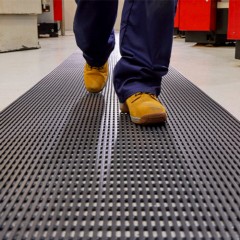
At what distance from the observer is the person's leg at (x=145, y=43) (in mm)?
1158

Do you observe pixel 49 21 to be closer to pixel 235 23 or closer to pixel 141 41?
pixel 235 23

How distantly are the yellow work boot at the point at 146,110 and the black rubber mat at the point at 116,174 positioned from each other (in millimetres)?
26

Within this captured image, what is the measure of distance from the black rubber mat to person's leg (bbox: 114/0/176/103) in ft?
0.43

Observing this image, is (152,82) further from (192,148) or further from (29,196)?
(29,196)

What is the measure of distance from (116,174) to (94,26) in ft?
2.47

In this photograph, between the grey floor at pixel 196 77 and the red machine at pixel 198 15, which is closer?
the grey floor at pixel 196 77

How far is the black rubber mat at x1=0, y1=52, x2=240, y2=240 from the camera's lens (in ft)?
2.01

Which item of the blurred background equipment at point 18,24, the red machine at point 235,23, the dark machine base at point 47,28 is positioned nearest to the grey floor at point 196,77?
the red machine at point 235,23

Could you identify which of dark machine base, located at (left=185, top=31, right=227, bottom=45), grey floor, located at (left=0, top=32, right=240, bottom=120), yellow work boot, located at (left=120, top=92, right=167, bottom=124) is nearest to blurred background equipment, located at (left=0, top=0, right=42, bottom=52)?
grey floor, located at (left=0, top=32, right=240, bottom=120)

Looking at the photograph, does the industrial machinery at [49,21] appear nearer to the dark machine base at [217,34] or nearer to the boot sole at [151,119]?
the dark machine base at [217,34]

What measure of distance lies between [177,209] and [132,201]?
87mm

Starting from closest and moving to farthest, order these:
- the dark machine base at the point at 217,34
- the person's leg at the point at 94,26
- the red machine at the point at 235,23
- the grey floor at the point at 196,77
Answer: the person's leg at the point at 94,26 → the grey floor at the point at 196,77 → the red machine at the point at 235,23 → the dark machine base at the point at 217,34

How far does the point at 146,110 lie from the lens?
112cm

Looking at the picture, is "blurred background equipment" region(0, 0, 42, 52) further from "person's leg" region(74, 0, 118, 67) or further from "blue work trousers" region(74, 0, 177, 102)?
"blue work trousers" region(74, 0, 177, 102)
